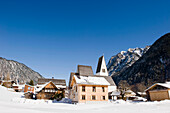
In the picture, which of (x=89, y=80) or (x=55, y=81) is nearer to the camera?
(x=89, y=80)

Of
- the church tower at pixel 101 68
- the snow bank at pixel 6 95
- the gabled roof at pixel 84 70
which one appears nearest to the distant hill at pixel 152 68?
the church tower at pixel 101 68

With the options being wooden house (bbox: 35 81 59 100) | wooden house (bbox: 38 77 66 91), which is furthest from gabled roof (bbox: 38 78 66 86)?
wooden house (bbox: 35 81 59 100)

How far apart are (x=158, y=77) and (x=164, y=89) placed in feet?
257

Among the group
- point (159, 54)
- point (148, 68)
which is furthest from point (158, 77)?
point (159, 54)

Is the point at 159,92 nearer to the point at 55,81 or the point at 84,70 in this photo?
the point at 84,70

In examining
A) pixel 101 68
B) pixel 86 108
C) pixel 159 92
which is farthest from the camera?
pixel 101 68

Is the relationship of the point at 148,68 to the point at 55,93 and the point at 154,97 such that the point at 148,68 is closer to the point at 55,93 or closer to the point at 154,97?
the point at 154,97

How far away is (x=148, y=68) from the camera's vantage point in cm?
11662

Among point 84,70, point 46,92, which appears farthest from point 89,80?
point 46,92

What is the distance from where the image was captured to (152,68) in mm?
112375

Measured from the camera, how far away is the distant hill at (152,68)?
3880 inches

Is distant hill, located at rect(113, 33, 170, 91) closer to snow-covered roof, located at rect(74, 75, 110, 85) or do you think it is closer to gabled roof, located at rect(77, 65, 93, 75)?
gabled roof, located at rect(77, 65, 93, 75)

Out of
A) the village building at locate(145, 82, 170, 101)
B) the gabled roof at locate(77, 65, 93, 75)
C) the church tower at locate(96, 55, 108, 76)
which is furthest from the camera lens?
the church tower at locate(96, 55, 108, 76)

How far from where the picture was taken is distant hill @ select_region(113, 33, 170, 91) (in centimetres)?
9856
